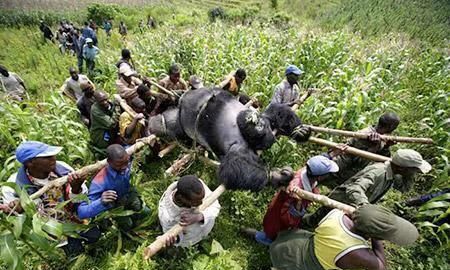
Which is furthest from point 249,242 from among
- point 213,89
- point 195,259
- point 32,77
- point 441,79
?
point 32,77

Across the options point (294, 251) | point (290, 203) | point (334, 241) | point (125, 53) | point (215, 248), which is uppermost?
point (125, 53)

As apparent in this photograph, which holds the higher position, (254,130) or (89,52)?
(254,130)

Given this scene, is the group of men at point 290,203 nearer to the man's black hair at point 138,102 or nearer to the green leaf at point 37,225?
the green leaf at point 37,225

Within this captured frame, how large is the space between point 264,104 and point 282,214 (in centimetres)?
283

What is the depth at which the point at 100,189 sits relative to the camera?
268 cm

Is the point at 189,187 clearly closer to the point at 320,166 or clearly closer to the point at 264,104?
the point at 320,166

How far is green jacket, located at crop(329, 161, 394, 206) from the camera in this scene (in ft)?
9.57

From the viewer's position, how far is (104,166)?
108 inches

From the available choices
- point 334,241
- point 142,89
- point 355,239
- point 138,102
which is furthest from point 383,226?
point 138,102

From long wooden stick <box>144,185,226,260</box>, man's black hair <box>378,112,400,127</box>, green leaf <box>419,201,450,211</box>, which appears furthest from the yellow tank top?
green leaf <box>419,201,450,211</box>

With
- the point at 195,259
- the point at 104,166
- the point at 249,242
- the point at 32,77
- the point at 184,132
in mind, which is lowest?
the point at 32,77

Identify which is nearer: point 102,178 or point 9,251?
point 9,251

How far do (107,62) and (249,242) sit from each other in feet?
22.2

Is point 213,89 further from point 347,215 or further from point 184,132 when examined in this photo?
point 347,215
